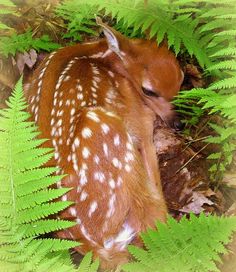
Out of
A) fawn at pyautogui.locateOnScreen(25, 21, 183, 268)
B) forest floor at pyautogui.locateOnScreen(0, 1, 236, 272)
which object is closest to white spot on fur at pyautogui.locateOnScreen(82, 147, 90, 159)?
fawn at pyautogui.locateOnScreen(25, 21, 183, 268)

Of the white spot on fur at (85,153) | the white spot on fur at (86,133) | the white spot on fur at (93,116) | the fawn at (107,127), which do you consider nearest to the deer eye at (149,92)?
the fawn at (107,127)

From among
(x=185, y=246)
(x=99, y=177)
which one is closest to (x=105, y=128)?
(x=99, y=177)

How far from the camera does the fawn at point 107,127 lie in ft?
12.1

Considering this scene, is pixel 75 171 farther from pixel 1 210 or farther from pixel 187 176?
pixel 187 176

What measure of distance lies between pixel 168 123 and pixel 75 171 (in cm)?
142

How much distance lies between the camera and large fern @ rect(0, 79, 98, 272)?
2.62m

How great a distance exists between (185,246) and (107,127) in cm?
121

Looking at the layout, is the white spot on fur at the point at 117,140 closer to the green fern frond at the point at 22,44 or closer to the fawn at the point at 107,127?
the fawn at the point at 107,127

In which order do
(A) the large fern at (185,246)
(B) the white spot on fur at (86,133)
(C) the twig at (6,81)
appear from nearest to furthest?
(A) the large fern at (185,246)
(B) the white spot on fur at (86,133)
(C) the twig at (6,81)

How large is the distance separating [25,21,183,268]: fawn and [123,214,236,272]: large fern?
63 cm

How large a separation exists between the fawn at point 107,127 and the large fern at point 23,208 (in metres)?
0.76

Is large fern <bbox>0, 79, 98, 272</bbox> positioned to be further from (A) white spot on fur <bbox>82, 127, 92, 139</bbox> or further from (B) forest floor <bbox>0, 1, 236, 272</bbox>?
(B) forest floor <bbox>0, 1, 236, 272</bbox>

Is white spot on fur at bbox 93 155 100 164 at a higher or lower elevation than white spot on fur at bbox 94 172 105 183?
higher

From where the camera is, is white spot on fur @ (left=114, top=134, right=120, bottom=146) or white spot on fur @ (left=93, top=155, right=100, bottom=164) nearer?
white spot on fur @ (left=93, top=155, right=100, bottom=164)
